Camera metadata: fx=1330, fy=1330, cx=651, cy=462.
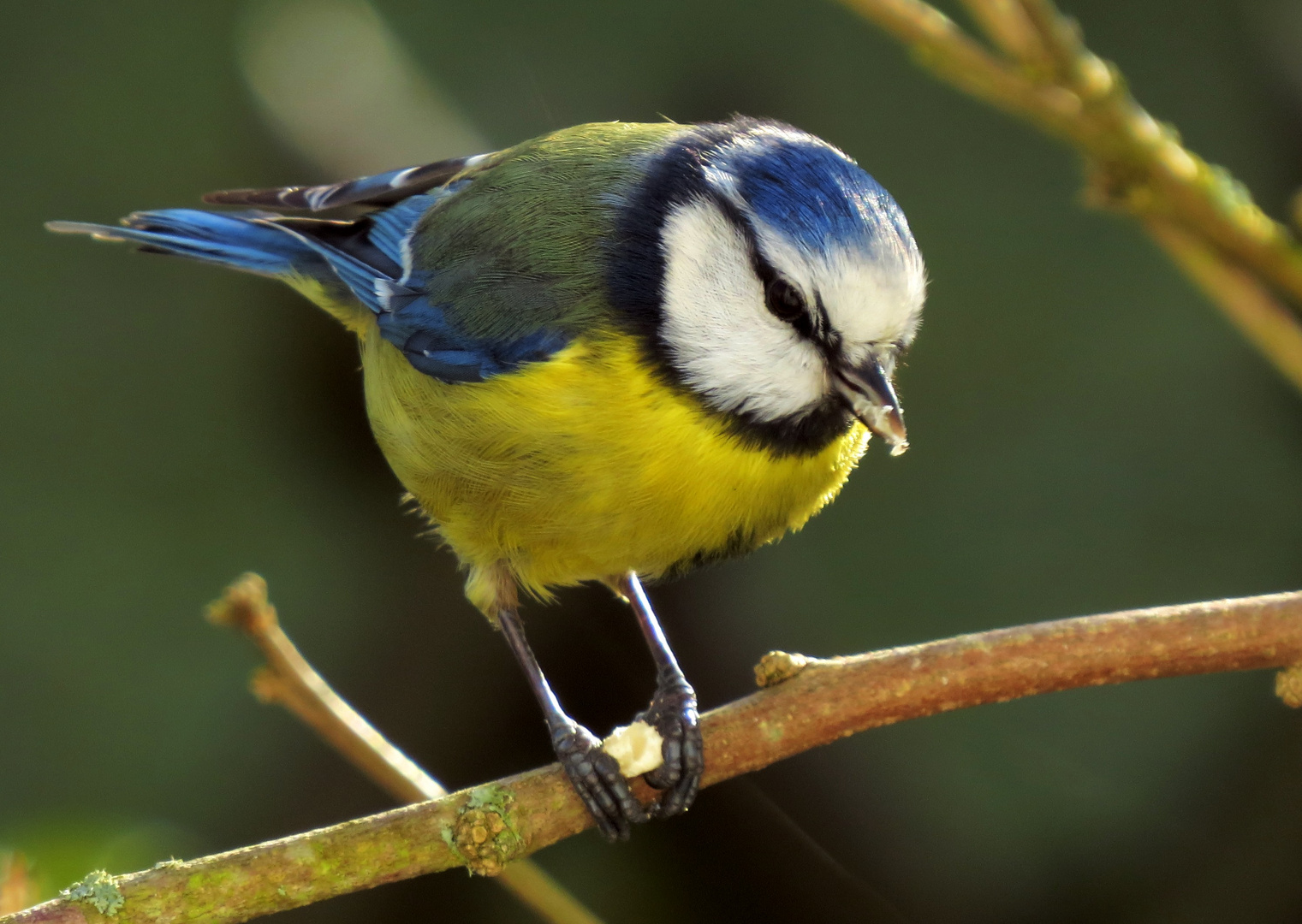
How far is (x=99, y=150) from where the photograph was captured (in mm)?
2473

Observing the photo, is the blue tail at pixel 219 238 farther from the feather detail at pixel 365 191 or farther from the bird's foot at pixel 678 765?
the bird's foot at pixel 678 765

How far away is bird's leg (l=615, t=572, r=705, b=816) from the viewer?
1.76 meters

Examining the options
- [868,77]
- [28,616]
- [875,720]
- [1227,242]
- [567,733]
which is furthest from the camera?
[868,77]

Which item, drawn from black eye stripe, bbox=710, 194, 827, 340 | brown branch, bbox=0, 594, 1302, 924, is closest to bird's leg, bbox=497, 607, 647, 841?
brown branch, bbox=0, 594, 1302, 924

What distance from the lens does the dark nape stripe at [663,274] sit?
1655 millimetres

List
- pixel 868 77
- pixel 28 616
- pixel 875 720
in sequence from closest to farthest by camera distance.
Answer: pixel 875 720, pixel 28 616, pixel 868 77

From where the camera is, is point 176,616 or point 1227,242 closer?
point 1227,242

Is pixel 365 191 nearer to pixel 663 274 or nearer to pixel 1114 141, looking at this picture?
pixel 663 274

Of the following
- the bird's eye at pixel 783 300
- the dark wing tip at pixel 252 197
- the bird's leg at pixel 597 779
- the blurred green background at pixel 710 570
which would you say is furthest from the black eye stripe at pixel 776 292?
the dark wing tip at pixel 252 197

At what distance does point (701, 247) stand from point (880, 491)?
76 cm

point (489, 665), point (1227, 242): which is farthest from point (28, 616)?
point (1227, 242)

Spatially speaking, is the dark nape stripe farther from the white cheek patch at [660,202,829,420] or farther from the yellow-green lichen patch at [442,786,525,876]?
the yellow-green lichen patch at [442,786,525,876]

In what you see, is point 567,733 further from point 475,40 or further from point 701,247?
point 475,40

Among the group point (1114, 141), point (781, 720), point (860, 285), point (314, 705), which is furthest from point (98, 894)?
point (1114, 141)
